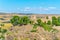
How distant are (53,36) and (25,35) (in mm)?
3991

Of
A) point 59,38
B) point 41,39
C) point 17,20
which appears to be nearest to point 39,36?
point 41,39

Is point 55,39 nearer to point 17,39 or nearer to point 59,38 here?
point 59,38

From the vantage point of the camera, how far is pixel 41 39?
33.0 meters

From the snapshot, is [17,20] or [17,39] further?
[17,20]

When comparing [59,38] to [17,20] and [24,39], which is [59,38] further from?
[17,20]

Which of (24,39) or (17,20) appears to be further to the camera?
(17,20)

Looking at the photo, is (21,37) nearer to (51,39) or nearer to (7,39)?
(7,39)

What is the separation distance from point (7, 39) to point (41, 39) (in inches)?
185

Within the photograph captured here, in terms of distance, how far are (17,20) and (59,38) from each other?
2719 inches

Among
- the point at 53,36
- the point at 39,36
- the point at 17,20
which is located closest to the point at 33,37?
the point at 39,36

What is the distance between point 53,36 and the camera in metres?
34.3

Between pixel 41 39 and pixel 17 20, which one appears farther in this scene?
pixel 17 20

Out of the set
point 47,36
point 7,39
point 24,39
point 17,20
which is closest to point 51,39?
point 47,36

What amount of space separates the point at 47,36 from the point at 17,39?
4358 mm
